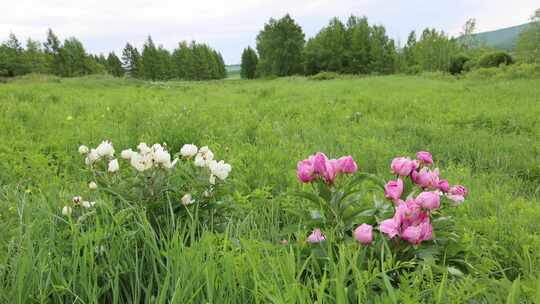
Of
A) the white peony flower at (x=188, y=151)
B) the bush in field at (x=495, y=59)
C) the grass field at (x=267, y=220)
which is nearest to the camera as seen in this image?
the grass field at (x=267, y=220)

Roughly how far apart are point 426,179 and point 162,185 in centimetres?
117

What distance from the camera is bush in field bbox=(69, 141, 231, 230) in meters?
1.66

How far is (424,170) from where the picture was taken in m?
1.46

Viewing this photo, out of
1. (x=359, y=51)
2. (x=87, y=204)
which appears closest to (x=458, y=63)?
(x=359, y=51)

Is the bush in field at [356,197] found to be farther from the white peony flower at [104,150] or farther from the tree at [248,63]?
the tree at [248,63]

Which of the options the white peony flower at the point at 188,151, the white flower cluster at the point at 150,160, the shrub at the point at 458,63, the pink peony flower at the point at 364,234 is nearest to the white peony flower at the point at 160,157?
the white flower cluster at the point at 150,160

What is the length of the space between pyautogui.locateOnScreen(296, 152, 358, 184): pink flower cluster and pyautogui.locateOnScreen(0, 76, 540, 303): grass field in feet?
0.49

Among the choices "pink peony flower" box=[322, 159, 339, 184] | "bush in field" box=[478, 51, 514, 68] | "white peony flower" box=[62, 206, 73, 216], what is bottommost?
"white peony flower" box=[62, 206, 73, 216]

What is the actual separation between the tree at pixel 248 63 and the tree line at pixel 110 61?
617 cm

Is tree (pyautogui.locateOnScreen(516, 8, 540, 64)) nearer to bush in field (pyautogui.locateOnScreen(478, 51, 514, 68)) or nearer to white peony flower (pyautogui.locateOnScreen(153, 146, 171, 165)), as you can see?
bush in field (pyautogui.locateOnScreen(478, 51, 514, 68))

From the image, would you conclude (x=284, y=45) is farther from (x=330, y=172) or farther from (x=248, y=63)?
(x=330, y=172)

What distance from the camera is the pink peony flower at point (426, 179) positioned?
1.45 meters

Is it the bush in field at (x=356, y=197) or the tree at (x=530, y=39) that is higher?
the tree at (x=530, y=39)

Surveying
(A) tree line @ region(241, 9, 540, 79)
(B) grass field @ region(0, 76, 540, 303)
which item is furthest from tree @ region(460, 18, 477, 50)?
(B) grass field @ region(0, 76, 540, 303)
